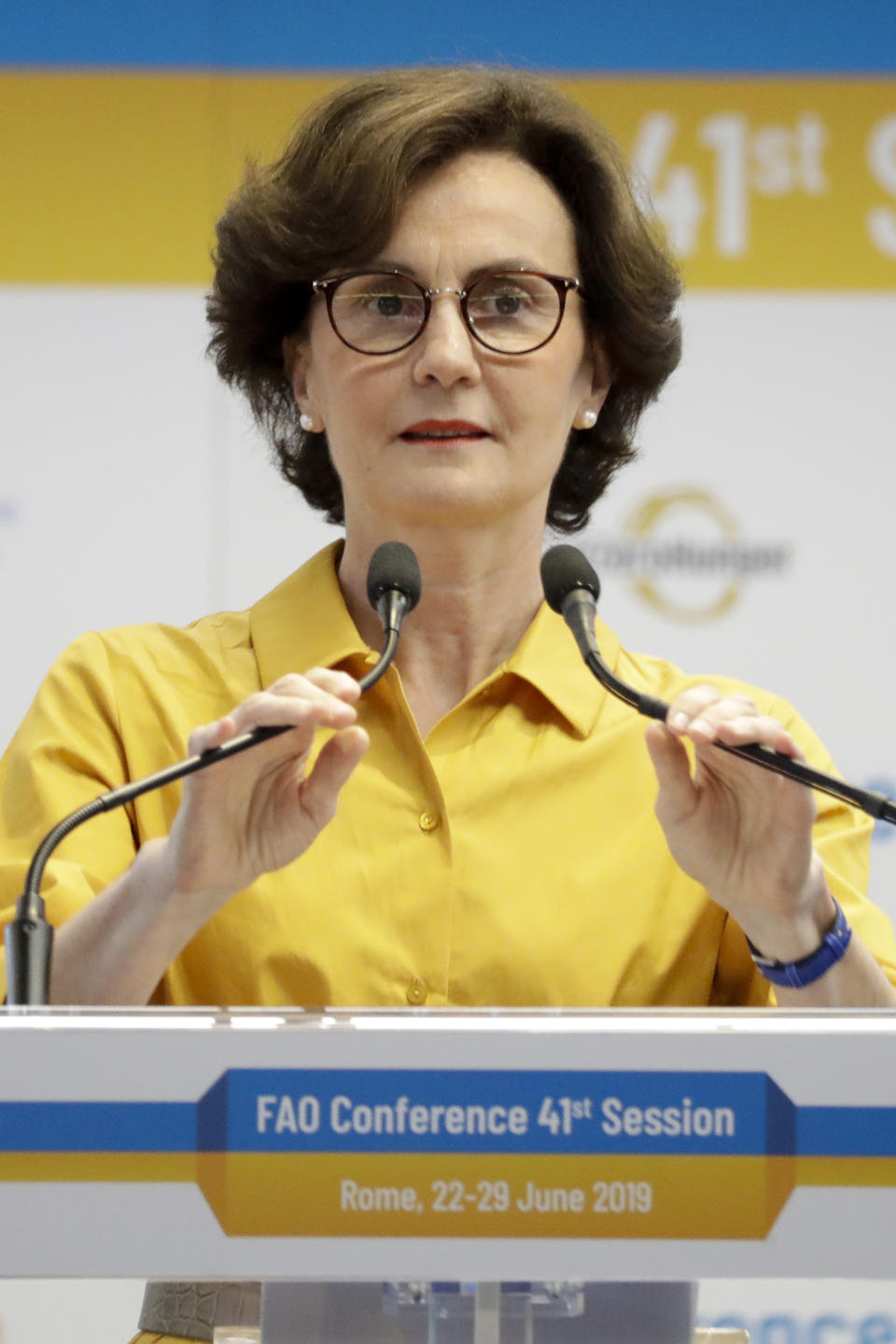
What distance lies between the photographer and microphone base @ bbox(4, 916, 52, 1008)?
40.7 inches

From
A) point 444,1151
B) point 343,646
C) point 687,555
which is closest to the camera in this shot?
point 444,1151

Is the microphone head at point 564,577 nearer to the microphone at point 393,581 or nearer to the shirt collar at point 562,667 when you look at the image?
the microphone at point 393,581

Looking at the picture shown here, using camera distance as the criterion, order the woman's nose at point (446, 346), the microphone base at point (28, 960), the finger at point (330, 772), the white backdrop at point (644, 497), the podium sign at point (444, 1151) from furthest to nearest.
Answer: the white backdrop at point (644, 497), the woman's nose at point (446, 346), the finger at point (330, 772), the microphone base at point (28, 960), the podium sign at point (444, 1151)

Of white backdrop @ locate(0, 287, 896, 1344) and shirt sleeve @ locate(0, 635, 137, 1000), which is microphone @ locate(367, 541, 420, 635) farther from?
white backdrop @ locate(0, 287, 896, 1344)

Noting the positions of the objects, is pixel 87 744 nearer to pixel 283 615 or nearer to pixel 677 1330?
pixel 283 615

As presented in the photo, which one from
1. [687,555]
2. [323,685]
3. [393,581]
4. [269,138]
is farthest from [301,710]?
[269,138]

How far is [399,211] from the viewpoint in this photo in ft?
5.37

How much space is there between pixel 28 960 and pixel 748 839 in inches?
21.0

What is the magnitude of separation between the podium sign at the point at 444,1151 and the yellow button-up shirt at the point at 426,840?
0.61 m

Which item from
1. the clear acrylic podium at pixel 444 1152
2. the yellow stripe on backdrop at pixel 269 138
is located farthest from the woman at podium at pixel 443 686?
the yellow stripe on backdrop at pixel 269 138

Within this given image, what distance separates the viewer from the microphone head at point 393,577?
134cm

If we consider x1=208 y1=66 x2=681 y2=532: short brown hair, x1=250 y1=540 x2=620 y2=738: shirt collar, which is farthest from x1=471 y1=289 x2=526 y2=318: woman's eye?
x1=250 y1=540 x2=620 y2=738: shirt collar

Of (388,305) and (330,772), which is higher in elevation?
(388,305)

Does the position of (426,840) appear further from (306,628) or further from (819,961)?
(819,961)
